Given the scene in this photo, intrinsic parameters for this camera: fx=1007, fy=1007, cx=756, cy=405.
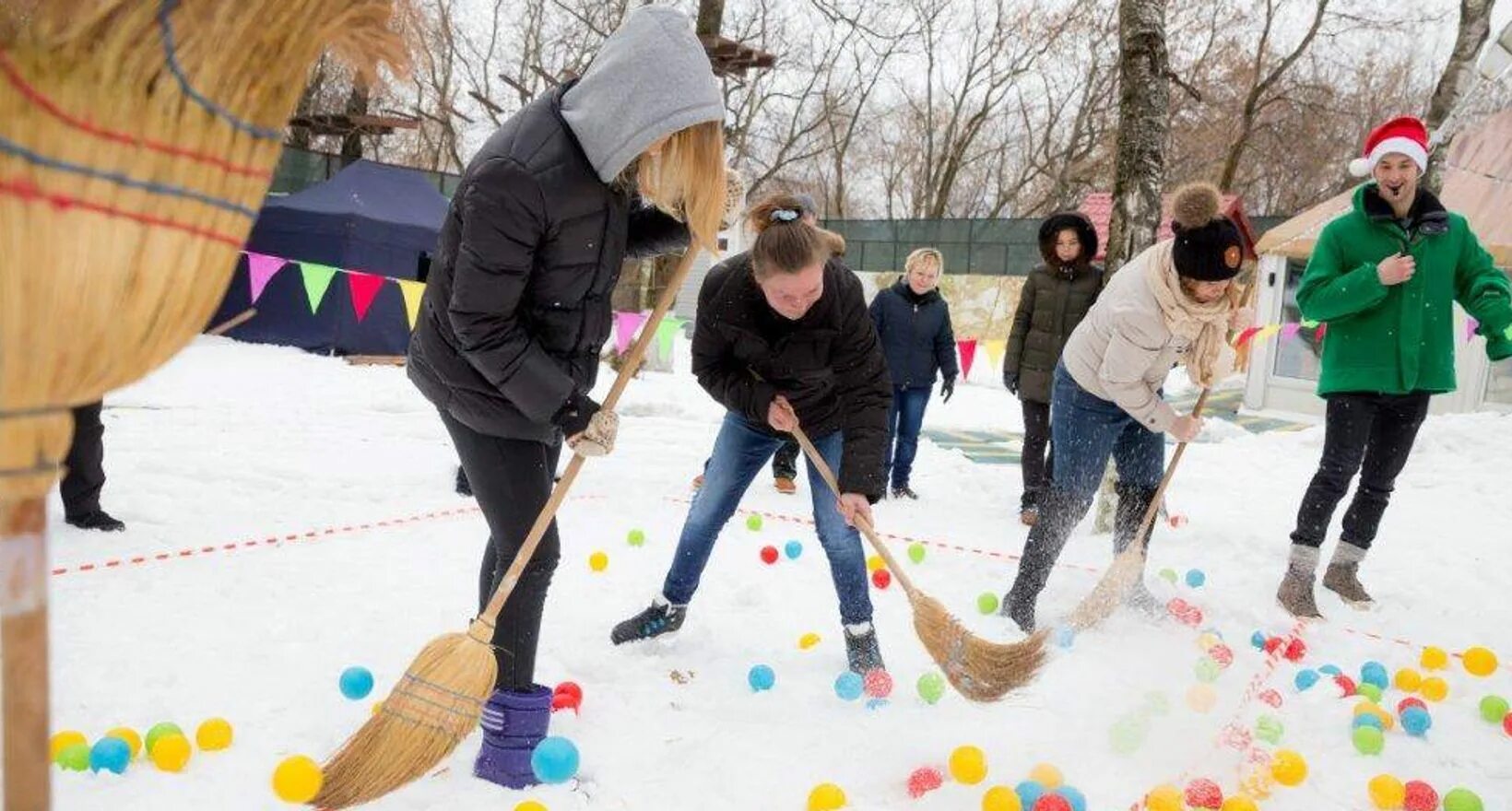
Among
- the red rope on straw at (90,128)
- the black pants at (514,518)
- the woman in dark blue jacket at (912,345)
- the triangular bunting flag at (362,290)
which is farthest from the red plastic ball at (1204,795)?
the triangular bunting flag at (362,290)

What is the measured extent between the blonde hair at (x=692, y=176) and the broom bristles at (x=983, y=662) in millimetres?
1416

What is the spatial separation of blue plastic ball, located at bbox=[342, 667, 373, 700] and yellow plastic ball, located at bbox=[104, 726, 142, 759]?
506 mm

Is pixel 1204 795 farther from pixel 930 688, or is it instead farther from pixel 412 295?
pixel 412 295

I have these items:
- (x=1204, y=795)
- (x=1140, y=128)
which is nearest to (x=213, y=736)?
(x=1204, y=795)

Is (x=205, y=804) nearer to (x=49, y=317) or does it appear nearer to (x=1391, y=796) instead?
(x=49, y=317)

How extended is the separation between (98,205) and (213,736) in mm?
1980

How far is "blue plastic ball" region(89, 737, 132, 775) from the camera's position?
2336 mm

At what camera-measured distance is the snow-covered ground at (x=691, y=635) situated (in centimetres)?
259

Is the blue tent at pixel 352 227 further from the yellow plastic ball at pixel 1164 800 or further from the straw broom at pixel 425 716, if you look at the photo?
the yellow plastic ball at pixel 1164 800

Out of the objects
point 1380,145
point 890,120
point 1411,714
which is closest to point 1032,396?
point 1380,145

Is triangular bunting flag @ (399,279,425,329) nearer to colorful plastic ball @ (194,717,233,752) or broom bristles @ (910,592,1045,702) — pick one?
colorful plastic ball @ (194,717,233,752)

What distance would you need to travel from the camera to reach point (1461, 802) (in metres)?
2.50

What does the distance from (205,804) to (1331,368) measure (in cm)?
404

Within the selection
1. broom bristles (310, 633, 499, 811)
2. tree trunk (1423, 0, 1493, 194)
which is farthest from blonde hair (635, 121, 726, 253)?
tree trunk (1423, 0, 1493, 194)
